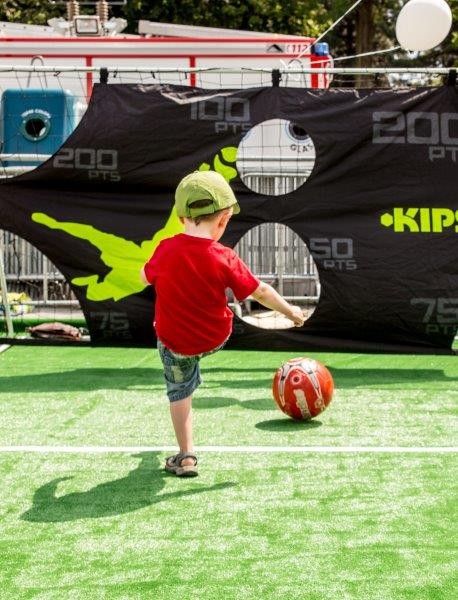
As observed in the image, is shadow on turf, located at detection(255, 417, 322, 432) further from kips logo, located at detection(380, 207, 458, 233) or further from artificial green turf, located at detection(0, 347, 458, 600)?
kips logo, located at detection(380, 207, 458, 233)

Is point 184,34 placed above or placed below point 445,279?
above

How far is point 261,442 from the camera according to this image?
6.19 meters

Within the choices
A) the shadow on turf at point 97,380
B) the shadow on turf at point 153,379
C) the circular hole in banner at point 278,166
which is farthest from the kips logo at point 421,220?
the shadow on turf at point 97,380

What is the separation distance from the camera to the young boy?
5.44 meters

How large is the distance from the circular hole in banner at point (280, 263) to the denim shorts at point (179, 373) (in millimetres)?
6030

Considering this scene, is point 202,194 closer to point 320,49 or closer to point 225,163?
point 225,163

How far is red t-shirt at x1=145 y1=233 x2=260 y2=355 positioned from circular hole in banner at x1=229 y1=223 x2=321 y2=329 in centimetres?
609

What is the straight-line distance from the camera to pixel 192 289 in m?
5.46

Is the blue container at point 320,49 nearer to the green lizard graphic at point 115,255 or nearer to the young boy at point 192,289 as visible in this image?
the green lizard graphic at point 115,255

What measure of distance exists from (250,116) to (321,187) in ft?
2.72

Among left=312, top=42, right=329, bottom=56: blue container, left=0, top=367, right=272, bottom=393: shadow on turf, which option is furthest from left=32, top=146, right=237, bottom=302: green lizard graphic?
left=312, top=42, right=329, bottom=56: blue container

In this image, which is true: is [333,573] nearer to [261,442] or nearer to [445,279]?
[261,442]

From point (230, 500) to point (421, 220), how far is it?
427 centimetres

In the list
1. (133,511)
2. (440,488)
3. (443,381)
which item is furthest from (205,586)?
(443,381)
